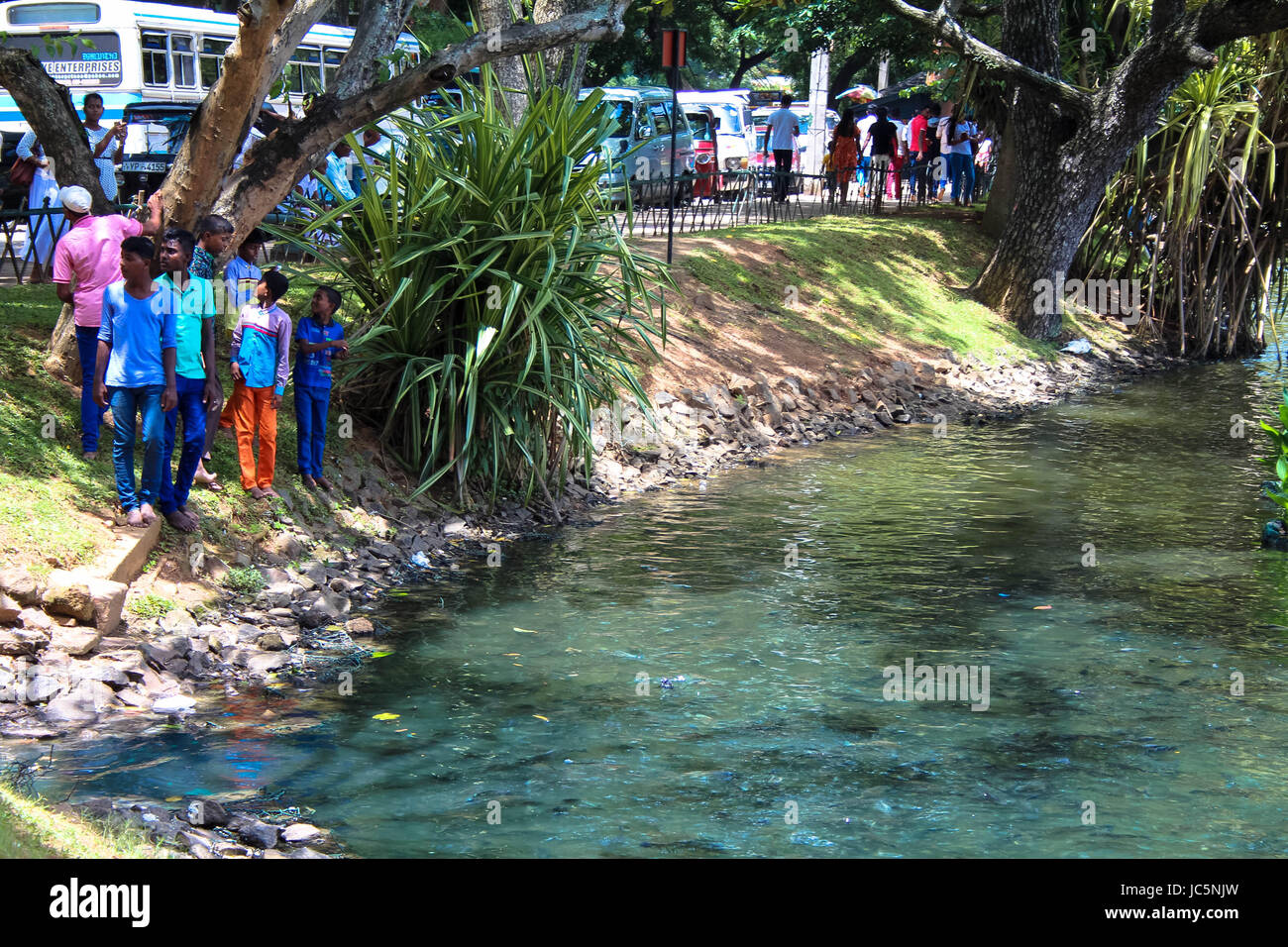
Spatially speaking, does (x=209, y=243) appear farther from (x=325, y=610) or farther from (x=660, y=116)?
(x=660, y=116)

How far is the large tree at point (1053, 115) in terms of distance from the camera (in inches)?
699

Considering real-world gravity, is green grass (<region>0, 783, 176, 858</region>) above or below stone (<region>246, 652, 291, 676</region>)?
above

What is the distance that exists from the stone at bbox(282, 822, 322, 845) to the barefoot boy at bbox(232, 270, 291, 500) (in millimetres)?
4062

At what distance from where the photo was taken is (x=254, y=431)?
9.34 m

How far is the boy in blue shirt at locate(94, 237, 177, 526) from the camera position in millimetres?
7922

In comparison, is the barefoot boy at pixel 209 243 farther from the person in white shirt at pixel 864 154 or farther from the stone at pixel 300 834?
the person in white shirt at pixel 864 154

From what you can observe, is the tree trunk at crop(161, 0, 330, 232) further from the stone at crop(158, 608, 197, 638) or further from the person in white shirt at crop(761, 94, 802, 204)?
the person in white shirt at crop(761, 94, 802, 204)

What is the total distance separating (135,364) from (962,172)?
2077cm

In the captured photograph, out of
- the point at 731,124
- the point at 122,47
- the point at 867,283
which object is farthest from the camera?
the point at 731,124

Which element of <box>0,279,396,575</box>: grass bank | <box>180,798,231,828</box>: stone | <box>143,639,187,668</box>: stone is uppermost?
<box>0,279,396,575</box>: grass bank

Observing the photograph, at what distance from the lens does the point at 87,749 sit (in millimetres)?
6293

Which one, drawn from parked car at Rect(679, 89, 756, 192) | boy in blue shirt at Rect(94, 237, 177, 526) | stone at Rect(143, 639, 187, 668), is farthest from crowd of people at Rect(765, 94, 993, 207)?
stone at Rect(143, 639, 187, 668)

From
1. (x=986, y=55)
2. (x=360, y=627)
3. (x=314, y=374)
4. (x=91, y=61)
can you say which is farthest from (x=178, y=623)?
(x=91, y=61)

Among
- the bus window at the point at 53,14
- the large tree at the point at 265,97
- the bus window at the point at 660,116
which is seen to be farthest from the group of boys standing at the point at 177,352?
the bus window at the point at 660,116
